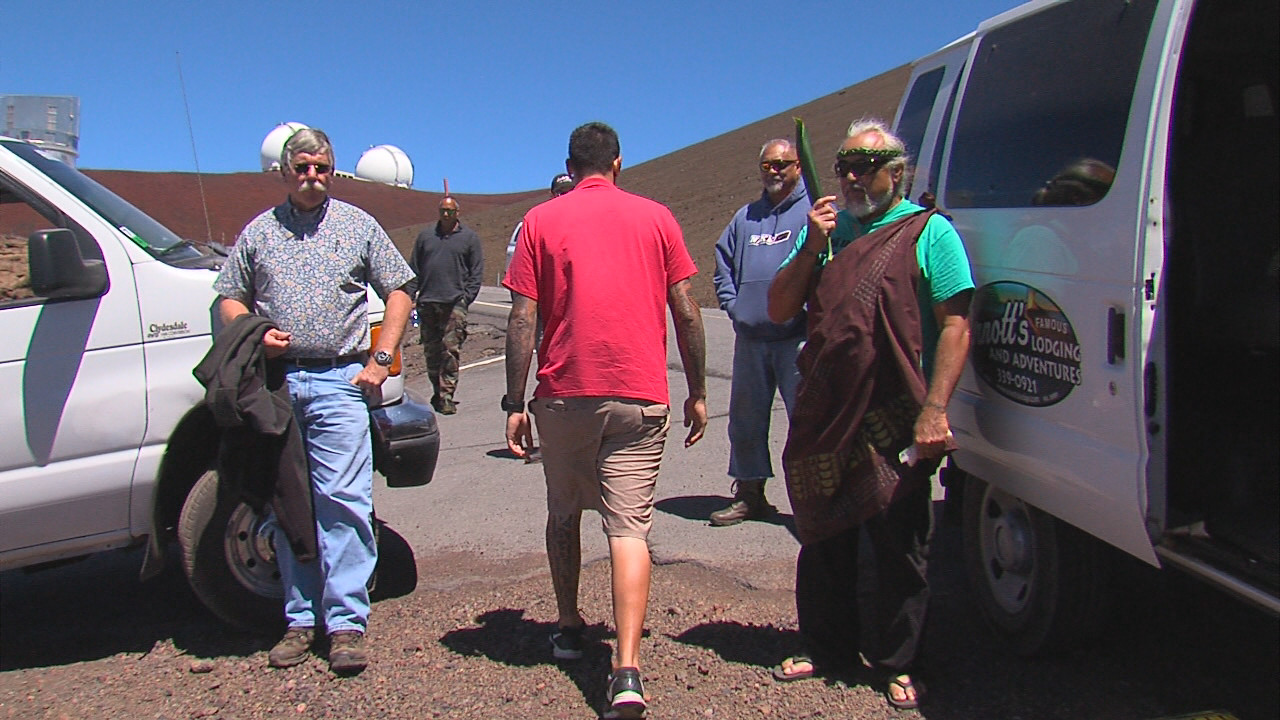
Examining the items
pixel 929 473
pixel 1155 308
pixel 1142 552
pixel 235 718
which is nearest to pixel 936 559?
pixel 929 473

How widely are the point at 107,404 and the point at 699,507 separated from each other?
116 inches

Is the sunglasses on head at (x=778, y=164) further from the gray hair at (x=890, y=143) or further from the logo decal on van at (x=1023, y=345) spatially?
the logo decal on van at (x=1023, y=345)

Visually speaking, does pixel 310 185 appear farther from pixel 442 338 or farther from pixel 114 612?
pixel 442 338

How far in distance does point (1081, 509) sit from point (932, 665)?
2.76ft

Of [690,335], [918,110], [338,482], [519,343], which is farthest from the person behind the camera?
[918,110]

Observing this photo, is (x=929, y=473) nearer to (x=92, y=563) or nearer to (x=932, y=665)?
(x=932, y=665)

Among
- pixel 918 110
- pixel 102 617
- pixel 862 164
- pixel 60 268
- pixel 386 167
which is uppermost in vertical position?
pixel 386 167

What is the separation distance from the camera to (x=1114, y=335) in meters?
2.79

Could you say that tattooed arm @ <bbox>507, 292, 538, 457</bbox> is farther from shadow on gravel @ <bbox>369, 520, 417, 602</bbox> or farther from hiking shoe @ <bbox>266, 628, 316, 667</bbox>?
shadow on gravel @ <bbox>369, 520, 417, 602</bbox>

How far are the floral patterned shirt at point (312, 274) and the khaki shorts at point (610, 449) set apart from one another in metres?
0.86

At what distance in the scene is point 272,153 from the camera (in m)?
44.5

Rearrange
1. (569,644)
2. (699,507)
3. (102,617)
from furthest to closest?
(699,507)
(102,617)
(569,644)

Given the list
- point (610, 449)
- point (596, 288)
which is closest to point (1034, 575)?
point (610, 449)

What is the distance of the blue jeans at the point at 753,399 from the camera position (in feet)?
16.0
